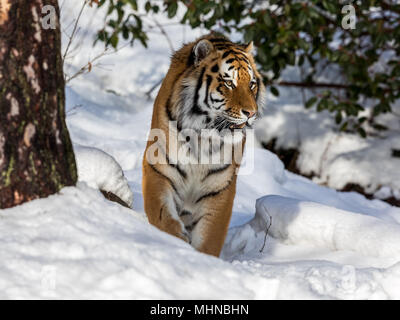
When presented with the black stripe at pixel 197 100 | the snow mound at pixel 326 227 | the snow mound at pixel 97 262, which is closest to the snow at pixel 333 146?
the snow mound at pixel 326 227

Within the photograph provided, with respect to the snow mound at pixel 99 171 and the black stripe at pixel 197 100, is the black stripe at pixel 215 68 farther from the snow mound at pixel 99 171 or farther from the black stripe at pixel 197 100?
the snow mound at pixel 99 171

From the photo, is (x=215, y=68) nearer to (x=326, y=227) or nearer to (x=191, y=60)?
(x=191, y=60)

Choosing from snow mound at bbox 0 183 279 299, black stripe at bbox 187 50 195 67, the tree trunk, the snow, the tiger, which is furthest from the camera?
the snow

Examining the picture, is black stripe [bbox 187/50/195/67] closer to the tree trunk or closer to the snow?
the tree trunk

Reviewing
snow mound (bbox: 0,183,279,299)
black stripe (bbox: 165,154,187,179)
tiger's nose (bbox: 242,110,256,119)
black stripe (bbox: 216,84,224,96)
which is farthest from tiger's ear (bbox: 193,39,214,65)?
snow mound (bbox: 0,183,279,299)

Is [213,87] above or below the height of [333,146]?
above

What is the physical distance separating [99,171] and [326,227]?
1345 mm

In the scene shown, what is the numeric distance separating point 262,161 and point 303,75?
8.21ft

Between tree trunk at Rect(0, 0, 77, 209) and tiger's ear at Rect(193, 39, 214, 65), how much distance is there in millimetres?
1090

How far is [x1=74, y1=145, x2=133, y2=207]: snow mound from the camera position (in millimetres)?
3129

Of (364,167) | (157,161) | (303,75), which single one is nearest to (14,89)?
(157,161)

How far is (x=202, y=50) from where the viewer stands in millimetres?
3049

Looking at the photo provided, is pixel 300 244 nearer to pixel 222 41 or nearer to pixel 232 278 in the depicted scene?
pixel 222 41

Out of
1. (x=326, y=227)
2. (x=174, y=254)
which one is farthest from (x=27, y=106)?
(x=326, y=227)
